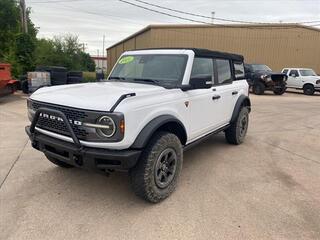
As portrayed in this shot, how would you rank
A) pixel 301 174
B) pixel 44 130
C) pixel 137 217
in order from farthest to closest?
pixel 301 174
pixel 44 130
pixel 137 217

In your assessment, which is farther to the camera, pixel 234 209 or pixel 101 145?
pixel 234 209

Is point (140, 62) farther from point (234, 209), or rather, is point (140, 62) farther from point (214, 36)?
point (214, 36)

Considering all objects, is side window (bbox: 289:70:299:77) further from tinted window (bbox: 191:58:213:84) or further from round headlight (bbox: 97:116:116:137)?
round headlight (bbox: 97:116:116:137)

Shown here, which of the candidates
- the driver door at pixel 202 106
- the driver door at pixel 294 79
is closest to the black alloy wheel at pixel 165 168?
the driver door at pixel 202 106

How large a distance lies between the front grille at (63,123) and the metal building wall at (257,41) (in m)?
27.4

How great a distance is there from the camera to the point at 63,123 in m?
3.26

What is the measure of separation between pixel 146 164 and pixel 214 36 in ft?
96.2

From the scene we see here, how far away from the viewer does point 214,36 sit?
3061 cm

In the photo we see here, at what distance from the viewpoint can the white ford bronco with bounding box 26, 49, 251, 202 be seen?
10.0 ft

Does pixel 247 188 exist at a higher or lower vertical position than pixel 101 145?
lower

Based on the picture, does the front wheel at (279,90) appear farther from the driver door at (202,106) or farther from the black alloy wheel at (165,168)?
the black alloy wheel at (165,168)

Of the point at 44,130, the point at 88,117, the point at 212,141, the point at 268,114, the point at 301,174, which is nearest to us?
the point at 88,117

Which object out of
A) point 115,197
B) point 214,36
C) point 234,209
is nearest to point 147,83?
point 115,197

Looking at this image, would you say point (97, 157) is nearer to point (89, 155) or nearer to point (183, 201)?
point (89, 155)
